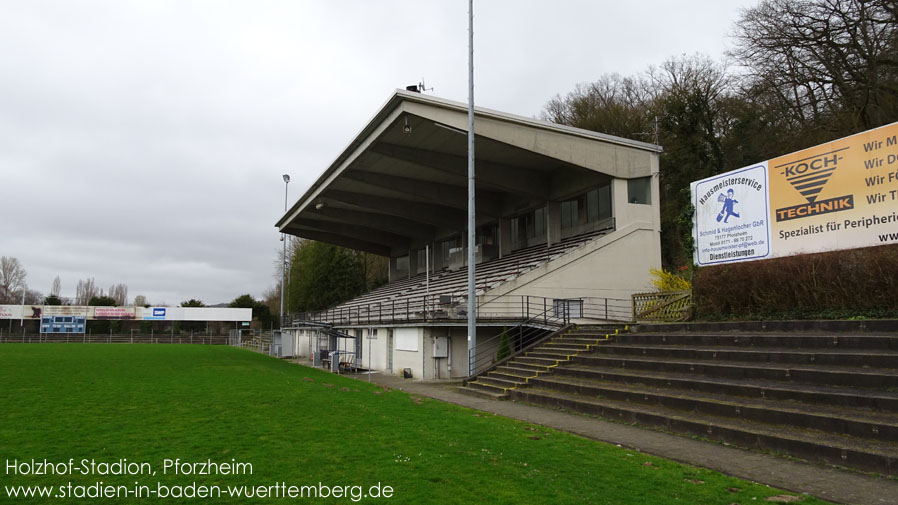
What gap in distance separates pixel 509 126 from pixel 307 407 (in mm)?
15771

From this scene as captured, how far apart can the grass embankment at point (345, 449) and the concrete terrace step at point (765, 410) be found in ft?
8.01

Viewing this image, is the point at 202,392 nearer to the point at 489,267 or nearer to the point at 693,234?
the point at 693,234

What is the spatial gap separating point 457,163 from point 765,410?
2127 cm

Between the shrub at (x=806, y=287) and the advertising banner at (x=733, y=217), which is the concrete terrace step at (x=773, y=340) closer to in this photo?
the shrub at (x=806, y=287)

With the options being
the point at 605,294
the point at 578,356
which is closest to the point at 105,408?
the point at 578,356

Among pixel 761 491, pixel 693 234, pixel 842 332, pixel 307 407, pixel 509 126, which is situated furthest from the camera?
pixel 509 126

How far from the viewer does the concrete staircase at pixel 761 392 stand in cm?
846

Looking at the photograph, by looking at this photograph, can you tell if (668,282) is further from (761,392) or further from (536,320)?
(761,392)

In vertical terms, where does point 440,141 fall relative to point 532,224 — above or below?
above

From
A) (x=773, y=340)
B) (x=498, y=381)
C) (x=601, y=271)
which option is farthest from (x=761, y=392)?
(x=601, y=271)

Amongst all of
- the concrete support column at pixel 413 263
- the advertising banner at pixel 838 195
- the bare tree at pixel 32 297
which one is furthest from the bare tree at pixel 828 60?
the bare tree at pixel 32 297

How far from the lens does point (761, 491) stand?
22.6ft

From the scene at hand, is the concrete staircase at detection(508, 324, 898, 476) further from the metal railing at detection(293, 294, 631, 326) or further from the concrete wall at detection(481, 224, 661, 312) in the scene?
the concrete wall at detection(481, 224, 661, 312)

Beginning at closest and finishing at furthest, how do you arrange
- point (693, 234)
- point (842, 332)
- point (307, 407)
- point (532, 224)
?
point (842, 332)
point (307, 407)
point (693, 234)
point (532, 224)
